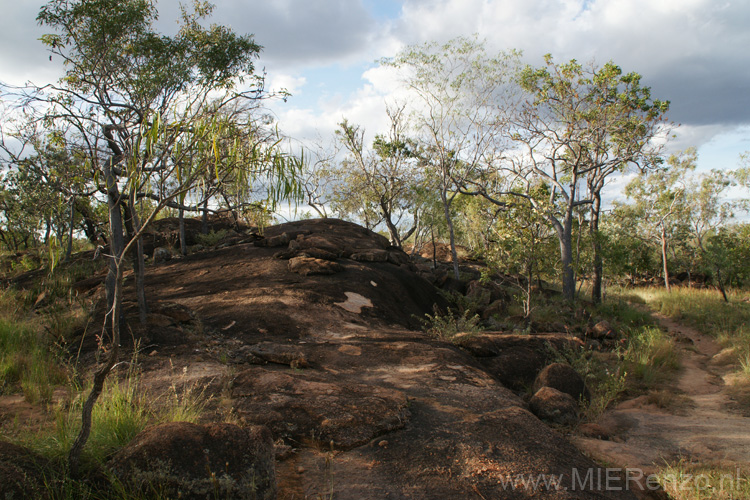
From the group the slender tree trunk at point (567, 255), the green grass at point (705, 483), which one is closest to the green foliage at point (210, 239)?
the slender tree trunk at point (567, 255)

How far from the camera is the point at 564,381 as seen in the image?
7004mm

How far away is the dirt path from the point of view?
4965 millimetres

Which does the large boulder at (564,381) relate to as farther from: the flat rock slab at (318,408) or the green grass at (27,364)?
the green grass at (27,364)

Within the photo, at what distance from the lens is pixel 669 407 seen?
24.4ft

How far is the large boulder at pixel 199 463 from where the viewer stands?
296 cm

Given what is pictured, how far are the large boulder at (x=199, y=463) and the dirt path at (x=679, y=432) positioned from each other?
3.70 m

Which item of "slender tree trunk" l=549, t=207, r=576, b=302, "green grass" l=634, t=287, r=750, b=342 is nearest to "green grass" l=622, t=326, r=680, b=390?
"green grass" l=634, t=287, r=750, b=342

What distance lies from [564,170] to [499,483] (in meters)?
20.7

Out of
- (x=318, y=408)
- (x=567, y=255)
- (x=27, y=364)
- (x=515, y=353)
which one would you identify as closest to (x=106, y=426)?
(x=318, y=408)

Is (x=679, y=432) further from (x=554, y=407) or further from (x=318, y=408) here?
(x=318, y=408)

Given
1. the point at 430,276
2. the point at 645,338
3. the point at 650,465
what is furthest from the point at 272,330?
the point at 430,276

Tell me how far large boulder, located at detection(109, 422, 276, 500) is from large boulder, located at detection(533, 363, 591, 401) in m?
5.02

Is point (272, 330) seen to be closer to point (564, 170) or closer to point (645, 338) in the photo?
point (645, 338)

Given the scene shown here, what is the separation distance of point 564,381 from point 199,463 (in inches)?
223
